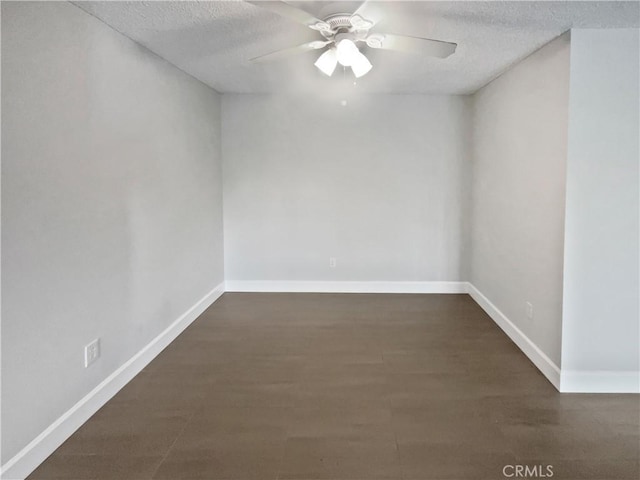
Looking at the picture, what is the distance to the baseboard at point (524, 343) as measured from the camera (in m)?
2.76

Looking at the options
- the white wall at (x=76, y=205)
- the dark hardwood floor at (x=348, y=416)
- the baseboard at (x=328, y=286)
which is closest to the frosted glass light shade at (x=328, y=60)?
the white wall at (x=76, y=205)

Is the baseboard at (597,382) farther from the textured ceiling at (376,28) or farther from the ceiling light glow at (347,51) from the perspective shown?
the ceiling light glow at (347,51)

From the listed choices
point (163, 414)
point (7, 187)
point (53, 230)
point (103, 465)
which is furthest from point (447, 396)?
point (7, 187)

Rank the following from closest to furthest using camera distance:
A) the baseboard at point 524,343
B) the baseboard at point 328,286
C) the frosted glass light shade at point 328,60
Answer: the frosted glass light shade at point 328,60, the baseboard at point 524,343, the baseboard at point 328,286

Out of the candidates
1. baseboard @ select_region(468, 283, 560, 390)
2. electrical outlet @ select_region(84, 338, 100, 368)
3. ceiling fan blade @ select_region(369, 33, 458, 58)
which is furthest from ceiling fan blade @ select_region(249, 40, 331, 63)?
baseboard @ select_region(468, 283, 560, 390)

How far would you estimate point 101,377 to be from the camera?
2467mm

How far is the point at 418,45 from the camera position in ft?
7.63

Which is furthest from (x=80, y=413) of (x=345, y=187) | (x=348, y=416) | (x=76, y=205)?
(x=345, y=187)

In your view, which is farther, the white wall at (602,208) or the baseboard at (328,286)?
the baseboard at (328,286)

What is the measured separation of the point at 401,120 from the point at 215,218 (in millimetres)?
2339

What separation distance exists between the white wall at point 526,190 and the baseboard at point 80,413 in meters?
2.75

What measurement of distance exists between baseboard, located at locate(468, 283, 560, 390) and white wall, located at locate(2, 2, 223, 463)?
2752 millimetres

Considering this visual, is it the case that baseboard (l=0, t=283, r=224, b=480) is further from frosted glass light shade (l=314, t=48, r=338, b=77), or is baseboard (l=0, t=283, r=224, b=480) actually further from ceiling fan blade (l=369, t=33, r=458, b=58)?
ceiling fan blade (l=369, t=33, r=458, b=58)

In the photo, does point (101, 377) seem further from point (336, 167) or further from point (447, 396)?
point (336, 167)
